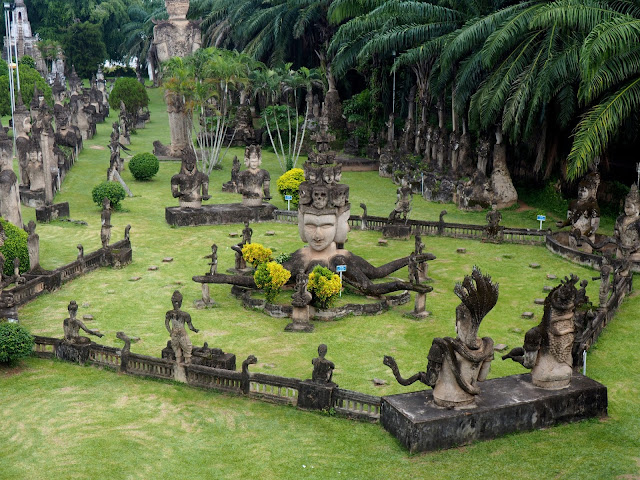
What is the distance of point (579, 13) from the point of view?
92.9 ft

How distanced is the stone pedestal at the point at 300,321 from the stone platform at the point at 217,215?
1237 centimetres

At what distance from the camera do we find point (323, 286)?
21.1 metres

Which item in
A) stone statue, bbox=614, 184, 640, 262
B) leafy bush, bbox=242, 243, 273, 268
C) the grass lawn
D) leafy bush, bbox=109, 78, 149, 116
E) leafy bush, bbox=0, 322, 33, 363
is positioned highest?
leafy bush, bbox=109, 78, 149, 116

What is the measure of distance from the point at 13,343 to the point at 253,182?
17305 mm

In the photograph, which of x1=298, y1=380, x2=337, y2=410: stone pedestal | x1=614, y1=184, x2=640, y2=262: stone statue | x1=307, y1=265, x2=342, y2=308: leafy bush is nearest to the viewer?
x1=298, y1=380, x2=337, y2=410: stone pedestal

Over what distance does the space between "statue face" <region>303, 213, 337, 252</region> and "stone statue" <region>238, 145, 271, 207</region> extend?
10.9m

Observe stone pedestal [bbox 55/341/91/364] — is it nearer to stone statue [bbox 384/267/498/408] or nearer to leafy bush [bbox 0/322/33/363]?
leafy bush [bbox 0/322/33/363]

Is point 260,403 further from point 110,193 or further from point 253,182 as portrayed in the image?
point 110,193

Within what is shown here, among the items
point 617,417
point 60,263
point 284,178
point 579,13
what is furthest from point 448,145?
point 617,417

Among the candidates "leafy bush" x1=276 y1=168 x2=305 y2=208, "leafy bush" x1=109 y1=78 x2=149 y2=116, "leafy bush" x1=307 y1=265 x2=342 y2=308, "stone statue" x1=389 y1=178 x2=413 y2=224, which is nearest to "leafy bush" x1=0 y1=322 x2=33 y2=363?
"leafy bush" x1=307 y1=265 x2=342 y2=308

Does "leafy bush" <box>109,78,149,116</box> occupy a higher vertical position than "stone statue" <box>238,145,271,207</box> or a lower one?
higher

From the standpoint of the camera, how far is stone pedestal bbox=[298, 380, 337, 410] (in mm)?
15555

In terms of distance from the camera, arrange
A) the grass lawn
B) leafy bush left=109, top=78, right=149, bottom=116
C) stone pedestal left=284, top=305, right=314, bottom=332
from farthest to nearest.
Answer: leafy bush left=109, top=78, right=149, bottom=116 < stone pedestal left=284, top=305, right=314, bottom=332 < the grass lawn

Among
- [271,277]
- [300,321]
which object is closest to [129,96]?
[271,277]
